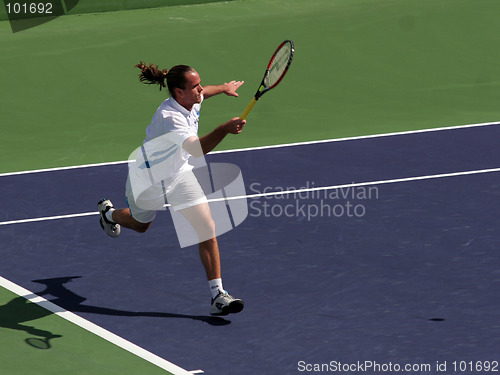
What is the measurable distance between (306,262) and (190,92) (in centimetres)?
199

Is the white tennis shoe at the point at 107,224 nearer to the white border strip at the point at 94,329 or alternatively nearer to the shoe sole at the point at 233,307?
the white border strip at the point at 94,329

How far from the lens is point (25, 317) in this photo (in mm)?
8867

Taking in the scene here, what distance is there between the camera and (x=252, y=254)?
399 inches

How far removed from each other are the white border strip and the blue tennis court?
0.27 ft

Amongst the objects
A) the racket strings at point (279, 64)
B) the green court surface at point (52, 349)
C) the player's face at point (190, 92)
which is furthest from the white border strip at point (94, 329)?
the racket strings at point (279, 64)

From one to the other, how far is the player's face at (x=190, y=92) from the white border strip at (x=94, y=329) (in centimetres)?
Answer: 191

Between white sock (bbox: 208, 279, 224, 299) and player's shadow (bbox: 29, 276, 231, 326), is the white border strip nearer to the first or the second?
player's shadow (bbox: 29, 276, 231, 326)

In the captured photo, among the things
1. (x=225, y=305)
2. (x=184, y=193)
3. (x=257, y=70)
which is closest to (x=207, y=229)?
(x=184, y=193)

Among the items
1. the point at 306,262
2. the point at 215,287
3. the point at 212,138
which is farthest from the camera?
the point at 306,262

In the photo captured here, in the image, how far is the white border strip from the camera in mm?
7875

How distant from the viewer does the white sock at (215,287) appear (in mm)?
8781

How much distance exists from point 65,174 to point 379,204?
380cm

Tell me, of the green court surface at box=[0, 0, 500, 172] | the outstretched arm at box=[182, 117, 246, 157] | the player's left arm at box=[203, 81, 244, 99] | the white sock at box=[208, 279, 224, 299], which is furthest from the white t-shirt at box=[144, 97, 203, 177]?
the green court surface at box=[0, 0, 500, 172]

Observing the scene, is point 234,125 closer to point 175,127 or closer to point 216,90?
point 175,127
